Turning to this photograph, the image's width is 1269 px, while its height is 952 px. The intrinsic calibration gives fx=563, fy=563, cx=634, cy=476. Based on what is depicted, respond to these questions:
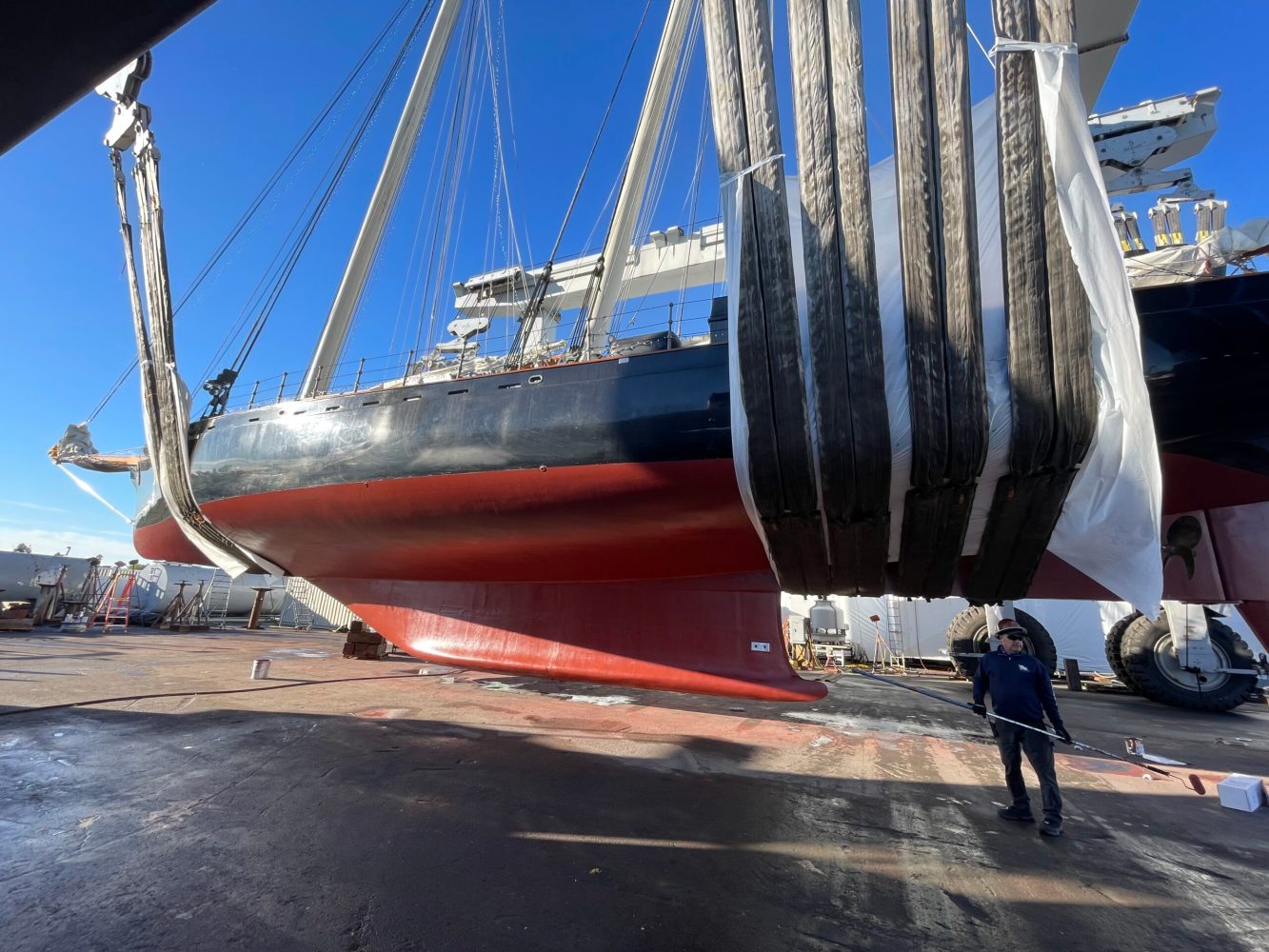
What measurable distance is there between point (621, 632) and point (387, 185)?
957 cm

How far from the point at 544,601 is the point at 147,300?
22.3 feet

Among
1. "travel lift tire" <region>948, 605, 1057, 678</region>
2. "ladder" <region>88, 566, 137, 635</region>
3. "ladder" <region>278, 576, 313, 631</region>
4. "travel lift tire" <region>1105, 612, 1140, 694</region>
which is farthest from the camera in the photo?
"ladder" <region>278, 576, 313, 631</region>

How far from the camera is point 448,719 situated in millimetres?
5852

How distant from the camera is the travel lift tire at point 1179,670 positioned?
27.9ft

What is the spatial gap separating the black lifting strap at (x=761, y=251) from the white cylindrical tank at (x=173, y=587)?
66.6 feet

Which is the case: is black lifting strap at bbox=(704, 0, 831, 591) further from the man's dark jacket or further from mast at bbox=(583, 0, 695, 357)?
mast at bbox=(583, 0, 695, 357)

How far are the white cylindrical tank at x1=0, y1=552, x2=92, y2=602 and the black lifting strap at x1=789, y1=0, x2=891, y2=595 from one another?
23.7 metres

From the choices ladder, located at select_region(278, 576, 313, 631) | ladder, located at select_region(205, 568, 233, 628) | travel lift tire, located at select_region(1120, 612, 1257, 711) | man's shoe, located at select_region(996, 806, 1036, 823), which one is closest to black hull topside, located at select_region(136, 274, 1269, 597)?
man's shoe, located at select_region(996, 806, 1036, 823)

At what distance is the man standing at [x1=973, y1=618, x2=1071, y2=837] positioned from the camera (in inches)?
138

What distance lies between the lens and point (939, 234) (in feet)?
12.4

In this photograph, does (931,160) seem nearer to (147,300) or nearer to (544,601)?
(544,601)

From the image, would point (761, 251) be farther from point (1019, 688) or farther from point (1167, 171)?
point (1167, 171)

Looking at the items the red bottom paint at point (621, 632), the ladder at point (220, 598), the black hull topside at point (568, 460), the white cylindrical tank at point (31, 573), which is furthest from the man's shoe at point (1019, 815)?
the ladder at point (220, 598)

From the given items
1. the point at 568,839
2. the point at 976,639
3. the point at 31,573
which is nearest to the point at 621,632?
the point at 568,839
